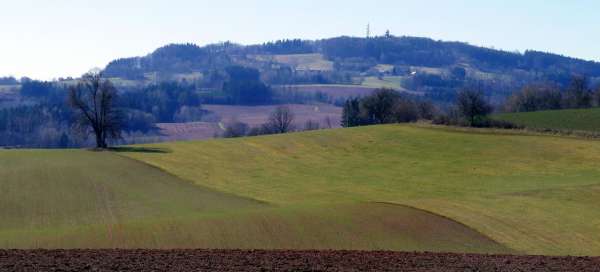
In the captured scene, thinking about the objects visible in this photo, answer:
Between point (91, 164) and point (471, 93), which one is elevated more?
point (471, 93)

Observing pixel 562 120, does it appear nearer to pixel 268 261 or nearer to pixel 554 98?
pixel 554 98

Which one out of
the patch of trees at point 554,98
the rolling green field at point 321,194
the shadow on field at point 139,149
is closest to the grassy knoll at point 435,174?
the rolling green field at point 321,194

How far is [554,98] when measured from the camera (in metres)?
133

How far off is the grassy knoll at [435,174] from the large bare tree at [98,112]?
526 cm

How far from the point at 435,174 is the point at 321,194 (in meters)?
13.0

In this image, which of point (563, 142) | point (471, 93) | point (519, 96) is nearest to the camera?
point (563, 142)

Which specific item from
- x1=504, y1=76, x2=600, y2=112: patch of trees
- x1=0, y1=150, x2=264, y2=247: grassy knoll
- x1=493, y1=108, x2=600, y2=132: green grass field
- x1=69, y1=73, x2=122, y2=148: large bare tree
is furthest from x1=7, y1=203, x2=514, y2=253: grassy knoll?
x1=504, y1=76, x2=600, y2=112: patch of trees

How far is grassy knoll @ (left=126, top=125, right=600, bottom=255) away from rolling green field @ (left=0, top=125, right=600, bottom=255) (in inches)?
3.7

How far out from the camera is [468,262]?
81.1ft

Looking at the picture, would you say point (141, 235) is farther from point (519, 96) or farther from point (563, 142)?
point (519, 96)

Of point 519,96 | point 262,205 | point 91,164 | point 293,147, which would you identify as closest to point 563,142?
point 293,147

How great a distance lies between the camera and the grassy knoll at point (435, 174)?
1437 inches

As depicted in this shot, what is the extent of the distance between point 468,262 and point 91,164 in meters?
38.4

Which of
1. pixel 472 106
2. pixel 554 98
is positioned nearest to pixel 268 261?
pixel 472 106
